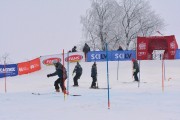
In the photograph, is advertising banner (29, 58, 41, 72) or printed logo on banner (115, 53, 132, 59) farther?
printed logo on banner (115, 53, 132, 59)

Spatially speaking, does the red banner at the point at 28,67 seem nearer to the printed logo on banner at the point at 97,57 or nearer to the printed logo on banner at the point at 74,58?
the printed logo on banner at the point at 74,58

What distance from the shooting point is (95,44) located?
66250 mm

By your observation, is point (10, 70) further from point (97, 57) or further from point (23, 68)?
point (97, 57)

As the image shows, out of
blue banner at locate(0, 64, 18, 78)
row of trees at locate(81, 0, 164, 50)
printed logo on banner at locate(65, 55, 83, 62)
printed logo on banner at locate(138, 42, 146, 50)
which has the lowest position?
blue banner at locate(0, 64, 18, 78)

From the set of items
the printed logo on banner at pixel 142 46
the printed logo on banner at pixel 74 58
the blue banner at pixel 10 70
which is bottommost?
the blue banner at pixel 10 70

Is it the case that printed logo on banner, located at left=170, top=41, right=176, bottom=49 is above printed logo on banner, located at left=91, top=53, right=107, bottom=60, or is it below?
above

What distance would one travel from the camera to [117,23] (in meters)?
65.7

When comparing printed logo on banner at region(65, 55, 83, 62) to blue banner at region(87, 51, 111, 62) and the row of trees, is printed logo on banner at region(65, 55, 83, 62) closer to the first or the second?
blue banner at region(87, 51, 111, 62)

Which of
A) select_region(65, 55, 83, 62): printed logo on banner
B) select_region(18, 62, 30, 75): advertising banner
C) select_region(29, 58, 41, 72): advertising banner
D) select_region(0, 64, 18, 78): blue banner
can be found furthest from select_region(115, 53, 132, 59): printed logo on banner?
select_region(0, 64, 18, 78): blue banner

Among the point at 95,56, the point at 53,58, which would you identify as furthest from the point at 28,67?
the point at 95,56

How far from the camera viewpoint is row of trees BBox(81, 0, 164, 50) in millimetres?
64625

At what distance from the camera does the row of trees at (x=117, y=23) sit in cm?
6462

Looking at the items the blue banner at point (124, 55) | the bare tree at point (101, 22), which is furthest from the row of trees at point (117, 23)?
the blue banner at point (124, 55)

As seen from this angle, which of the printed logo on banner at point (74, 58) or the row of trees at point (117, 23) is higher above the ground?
the row of trees at point (117, 23)
